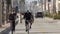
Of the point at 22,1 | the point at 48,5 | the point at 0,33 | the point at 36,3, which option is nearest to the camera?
the point at 0,33

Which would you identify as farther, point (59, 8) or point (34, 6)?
point (34, 6)

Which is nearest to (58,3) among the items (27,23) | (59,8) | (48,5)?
(59,8)

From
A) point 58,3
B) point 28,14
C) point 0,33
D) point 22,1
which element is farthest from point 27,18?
point 58,3

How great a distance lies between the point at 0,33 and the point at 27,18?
221 centimetres

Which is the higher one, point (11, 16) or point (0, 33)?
point (11, 16)

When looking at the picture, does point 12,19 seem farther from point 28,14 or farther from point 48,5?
point 48,5

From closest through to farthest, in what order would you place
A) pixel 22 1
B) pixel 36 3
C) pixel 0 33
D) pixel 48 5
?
pixel 0 33 → pixel 22 1 → pixel 48 5 → pixel 36 3

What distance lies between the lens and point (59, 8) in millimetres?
85000

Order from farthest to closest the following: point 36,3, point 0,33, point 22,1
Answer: point 36,3 → point 22,1 → point 0,33

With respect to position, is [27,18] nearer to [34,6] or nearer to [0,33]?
[0,33]

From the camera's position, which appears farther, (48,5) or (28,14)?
(48,5)

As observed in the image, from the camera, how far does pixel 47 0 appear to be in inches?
4665

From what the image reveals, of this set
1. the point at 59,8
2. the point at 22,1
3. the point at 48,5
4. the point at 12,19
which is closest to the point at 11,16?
the point at 12,19

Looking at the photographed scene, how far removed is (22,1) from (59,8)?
1251 centimetres
